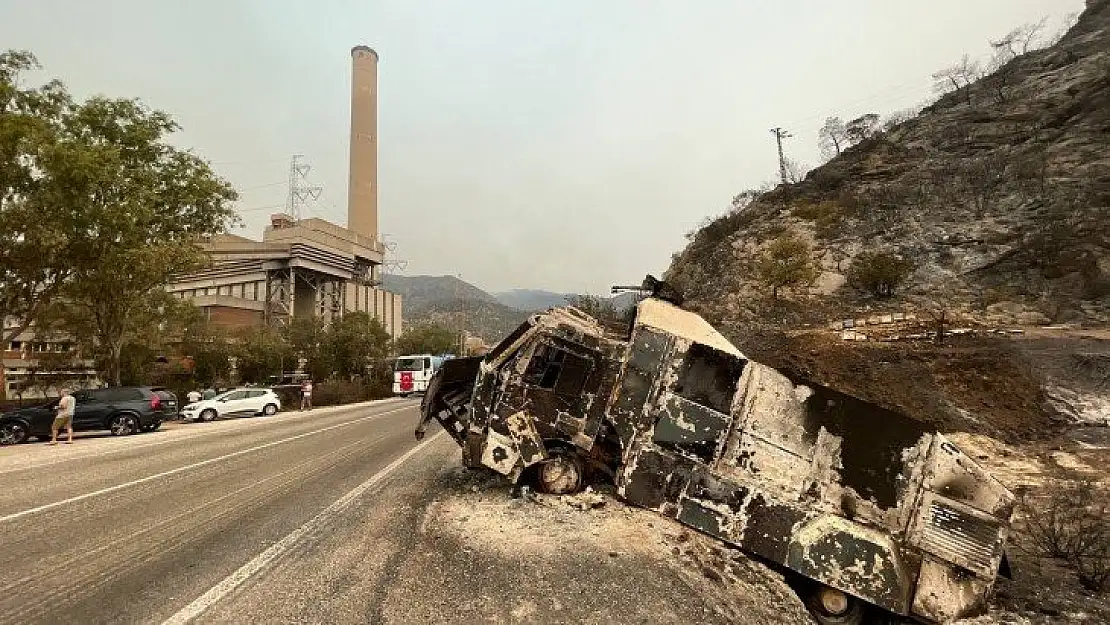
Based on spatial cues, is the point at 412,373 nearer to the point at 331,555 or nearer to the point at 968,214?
the point at 331,555

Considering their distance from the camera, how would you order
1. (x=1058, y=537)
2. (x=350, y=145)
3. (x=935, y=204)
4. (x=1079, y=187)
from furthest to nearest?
(x=350, y=145), (x=935, y=204), (x=1079, y=187), (x=1058, y=537)

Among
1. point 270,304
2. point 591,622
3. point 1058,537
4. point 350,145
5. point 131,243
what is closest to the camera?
point 591,622

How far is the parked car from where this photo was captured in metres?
24.3

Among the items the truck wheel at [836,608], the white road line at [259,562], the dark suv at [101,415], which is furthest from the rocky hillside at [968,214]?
the dark suv at [101,415]

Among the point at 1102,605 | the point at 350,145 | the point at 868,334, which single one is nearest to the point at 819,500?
the point at 1102,605

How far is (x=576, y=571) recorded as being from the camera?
4906 millimetres

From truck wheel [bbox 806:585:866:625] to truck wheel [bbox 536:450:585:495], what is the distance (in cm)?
301

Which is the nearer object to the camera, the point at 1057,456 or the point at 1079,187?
the point at 1057,456

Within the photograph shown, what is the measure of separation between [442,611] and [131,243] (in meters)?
22.8

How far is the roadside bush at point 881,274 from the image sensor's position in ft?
90.3

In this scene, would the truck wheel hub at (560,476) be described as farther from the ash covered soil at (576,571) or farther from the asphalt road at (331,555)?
the asphalt road at (331,555)

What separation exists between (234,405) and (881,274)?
32844 millimetres

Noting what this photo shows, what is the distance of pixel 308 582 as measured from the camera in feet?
14.8

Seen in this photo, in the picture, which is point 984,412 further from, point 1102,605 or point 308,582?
point 308,582
